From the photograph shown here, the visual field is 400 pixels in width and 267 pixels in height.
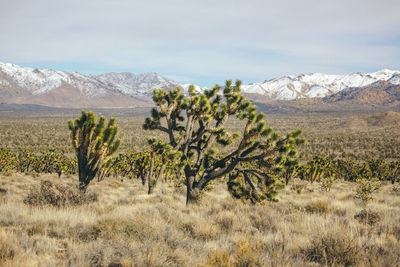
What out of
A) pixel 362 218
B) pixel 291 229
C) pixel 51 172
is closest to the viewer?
pixel 291 229

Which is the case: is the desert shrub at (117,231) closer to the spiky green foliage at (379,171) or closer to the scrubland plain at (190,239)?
the scrubland plain at (190,239)

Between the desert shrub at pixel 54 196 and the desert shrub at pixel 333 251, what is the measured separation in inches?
239

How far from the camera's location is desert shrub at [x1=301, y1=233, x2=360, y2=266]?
420 centimetres

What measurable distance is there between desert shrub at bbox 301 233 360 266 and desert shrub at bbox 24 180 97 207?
6080 mm

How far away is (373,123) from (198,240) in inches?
3853

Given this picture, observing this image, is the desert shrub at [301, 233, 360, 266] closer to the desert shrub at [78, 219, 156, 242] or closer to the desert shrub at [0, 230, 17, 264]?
the desert shrub at [78, 219, 156, 242]

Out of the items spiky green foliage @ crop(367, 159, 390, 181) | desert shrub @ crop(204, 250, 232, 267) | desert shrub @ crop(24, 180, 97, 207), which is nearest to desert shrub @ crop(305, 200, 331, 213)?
desert shrub @ crop(204, 250, 232, 267)

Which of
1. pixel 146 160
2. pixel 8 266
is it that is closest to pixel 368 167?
pixel 146 160

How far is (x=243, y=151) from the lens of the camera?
382 inches

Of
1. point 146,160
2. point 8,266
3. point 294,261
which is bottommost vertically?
point 146,160

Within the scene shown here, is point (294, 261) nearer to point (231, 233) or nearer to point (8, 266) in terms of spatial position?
point (231, 233)

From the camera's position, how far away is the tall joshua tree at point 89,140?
9.96 metres

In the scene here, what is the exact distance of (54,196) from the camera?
305 inches

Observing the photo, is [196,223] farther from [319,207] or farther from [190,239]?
[319,207]
